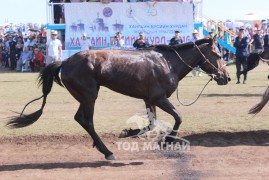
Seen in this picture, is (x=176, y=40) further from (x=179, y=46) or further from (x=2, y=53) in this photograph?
(x=2, y=53)

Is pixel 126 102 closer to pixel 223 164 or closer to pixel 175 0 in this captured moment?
pixel 223 164

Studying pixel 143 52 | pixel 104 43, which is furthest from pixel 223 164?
pixel 104 43

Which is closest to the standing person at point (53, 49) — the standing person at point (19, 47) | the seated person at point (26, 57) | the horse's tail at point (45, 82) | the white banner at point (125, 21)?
the white banner at point (125, 21)

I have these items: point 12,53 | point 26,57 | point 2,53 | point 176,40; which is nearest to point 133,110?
point 176,40

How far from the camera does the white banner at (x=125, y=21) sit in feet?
84.9

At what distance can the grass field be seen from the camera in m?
10.4

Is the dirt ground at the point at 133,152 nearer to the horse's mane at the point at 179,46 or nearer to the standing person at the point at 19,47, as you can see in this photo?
the horse's mane at the point at 179,46

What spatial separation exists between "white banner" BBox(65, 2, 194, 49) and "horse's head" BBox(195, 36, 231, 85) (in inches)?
674

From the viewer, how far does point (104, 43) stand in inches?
1025

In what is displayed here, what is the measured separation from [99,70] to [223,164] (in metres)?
2.27

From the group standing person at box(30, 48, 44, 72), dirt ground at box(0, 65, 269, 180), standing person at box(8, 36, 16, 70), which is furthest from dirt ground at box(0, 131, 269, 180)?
standing person at box(8, 36, 16, 70)

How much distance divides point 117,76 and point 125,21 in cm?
1809

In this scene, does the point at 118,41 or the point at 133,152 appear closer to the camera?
the point at 133,152

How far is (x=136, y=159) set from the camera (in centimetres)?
828
